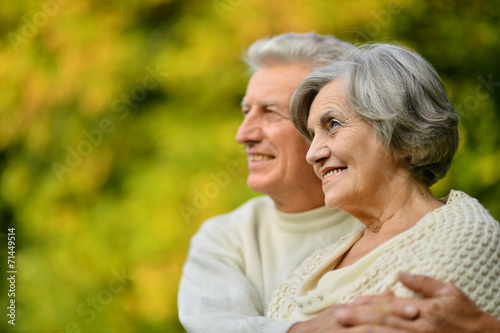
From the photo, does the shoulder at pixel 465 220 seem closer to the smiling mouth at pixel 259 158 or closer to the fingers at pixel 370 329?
the fingers at pixel 370 329

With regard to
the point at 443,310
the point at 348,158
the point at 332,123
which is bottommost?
the point at 443,310

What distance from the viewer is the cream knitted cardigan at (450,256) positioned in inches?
65.9

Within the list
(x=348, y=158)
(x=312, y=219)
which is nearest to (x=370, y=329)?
(x=348, y=158)

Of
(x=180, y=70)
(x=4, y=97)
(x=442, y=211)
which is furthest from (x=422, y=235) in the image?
(x=4, y=97)

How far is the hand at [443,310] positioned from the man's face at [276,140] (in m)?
1.08

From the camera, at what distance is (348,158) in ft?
6.37

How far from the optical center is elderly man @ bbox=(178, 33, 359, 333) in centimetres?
267

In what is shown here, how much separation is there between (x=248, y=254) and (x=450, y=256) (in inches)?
48.7

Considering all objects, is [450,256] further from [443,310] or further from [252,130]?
[252,130]

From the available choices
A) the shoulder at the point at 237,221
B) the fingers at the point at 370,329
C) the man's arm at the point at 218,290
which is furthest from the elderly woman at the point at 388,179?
the shoulder at the point at 237,221

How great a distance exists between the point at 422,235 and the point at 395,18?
2.32m

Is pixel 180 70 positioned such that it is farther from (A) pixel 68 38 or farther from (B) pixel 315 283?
(B) pixel 315 283

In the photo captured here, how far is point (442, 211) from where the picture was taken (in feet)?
5.98

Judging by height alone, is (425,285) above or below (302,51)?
below
